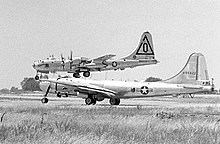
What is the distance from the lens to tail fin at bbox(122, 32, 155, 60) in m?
70.6

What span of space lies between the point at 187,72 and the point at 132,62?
65.5ft

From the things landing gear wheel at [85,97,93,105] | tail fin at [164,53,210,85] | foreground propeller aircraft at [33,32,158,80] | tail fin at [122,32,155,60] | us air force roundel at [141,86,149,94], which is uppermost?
tail fin at [122,32,155,60]

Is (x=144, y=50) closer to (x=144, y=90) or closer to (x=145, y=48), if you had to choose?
(x=145, y=48)

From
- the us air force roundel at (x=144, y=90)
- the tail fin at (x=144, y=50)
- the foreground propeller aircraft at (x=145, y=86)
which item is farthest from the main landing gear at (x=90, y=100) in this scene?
the tail fin at (x=144, y=50)

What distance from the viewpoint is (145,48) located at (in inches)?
2859

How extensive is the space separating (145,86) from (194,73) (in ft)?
19.7

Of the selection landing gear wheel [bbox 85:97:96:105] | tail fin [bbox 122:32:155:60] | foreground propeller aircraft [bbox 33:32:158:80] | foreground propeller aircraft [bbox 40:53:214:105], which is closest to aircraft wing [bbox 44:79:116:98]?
foreground propeller aircraft [bbox 40:53:214:105]

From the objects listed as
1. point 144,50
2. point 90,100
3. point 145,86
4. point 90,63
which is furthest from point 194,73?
point 144,50

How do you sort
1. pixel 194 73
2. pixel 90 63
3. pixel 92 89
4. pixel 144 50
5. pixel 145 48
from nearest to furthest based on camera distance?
pixel 194 73
pixel 92 89
pixel 90 63
pixel 144 50
pixel 145 48

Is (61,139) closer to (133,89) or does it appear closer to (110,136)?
(110,136)

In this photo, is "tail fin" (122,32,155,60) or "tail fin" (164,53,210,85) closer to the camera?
"tail fin" (164,53,210,85)

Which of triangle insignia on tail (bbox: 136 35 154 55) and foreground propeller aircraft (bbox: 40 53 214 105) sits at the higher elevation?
triangle insignia on tail (bbox: 136 35 154 55)

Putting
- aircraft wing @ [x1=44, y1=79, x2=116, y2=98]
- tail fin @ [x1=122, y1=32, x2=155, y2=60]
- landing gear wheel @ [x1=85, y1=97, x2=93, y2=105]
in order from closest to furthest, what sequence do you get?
landing gear wheel @ [x1=85, y1=97, x2=93, y2=105]
aircraft wing @ [x1=44, y1=79, x2=116, y2=98]
tail fin @ [x1=122, y1=32, x2=155, y2=60]

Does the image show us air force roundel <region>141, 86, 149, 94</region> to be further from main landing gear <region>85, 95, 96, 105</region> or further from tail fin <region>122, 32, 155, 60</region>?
tail fin <region>122, 32, 155, 60</region>
